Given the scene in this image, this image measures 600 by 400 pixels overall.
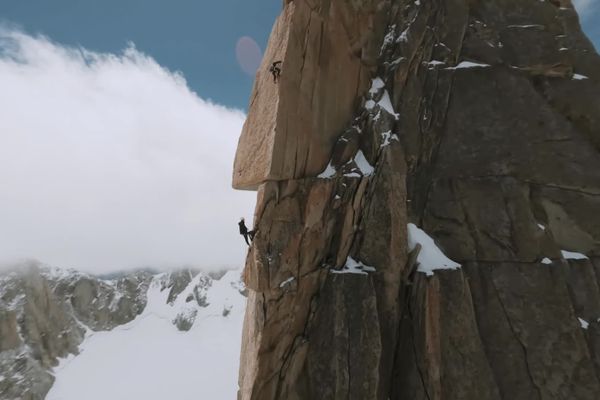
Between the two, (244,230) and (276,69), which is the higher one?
(276,69)

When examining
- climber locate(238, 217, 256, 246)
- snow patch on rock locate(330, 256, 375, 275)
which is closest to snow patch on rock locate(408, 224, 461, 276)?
snow patch on rock locate(330, 256, 375, 275)

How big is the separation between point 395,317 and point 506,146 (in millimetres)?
8236

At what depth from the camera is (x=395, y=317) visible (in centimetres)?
1145

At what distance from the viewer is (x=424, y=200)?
527 inches

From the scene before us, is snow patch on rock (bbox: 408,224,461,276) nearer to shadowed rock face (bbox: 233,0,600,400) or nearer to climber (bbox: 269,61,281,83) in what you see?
shadowed rock face (bbox: 233,0,600,400)

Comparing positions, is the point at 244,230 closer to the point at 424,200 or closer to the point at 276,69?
the point at 276,69

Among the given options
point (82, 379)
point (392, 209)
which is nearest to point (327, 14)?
point (392, 209)

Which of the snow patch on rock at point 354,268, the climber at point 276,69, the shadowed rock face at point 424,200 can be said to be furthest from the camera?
the climber at point 276,69

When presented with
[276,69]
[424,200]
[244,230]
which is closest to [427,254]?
[424,200]

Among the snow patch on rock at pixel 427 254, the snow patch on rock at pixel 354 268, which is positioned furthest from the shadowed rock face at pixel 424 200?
the snow patch on rock at pixel 427 254

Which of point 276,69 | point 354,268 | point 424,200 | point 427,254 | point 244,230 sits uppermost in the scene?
point 276,69

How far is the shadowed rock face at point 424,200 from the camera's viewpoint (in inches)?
436

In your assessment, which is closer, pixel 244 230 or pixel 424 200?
pixel 244 230

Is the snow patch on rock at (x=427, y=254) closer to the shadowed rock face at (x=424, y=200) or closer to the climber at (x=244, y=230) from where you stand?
the shadowed rock face at (x=424, y=200)
